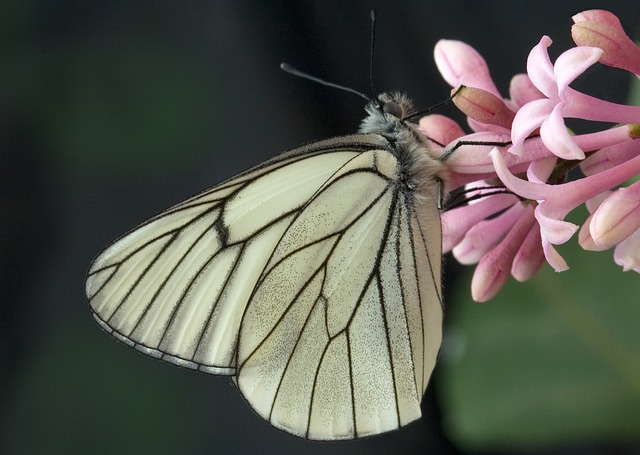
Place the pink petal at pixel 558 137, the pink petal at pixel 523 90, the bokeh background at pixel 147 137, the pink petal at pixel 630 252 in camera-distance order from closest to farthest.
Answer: the pink petal at pixel 558 137, the pink petal at pixel 630 252, the pink petal at pixel 523 90, the bokeh background at pixel 147 137

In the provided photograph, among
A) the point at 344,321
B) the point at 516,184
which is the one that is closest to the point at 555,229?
the point at 516,184

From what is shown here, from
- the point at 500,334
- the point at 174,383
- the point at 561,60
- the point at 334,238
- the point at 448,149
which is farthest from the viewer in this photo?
the point at 174,383

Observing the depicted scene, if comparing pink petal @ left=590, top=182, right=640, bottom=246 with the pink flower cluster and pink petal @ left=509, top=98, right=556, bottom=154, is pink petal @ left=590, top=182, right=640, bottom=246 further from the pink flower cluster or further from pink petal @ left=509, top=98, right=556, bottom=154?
pink petal @ left=509, top=98, right=556, bottom=154

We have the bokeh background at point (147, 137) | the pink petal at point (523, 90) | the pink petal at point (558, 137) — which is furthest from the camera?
the bokeh background at point (147, 137)

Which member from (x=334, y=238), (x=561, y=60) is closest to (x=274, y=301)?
(x=334, y=238)

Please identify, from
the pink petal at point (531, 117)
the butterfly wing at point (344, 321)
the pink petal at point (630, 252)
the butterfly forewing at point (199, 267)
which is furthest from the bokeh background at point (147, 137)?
the pink petal at point (531, 117)

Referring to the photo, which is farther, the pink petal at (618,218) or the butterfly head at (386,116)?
the butterfly head at (386,116)

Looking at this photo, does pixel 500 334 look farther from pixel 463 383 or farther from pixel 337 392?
pixel 337 392

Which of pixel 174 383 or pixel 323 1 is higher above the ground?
pixel 323 1

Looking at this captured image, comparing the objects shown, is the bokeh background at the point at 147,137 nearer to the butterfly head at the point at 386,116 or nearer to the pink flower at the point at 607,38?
the butterfly head at the point at 386,116
